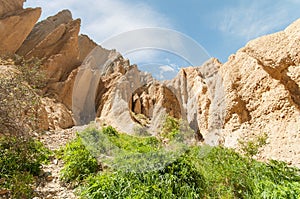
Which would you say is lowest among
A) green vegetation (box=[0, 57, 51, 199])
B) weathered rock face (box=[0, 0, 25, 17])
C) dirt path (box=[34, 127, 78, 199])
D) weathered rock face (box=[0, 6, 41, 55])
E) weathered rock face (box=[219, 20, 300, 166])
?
dirt path (box=[34, 127, 78, 199])

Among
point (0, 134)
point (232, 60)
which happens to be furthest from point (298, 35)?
point (0, 134)

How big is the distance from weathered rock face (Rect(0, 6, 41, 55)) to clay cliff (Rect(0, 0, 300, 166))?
5 cm

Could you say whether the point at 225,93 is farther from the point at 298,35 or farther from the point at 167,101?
the point at 167,101

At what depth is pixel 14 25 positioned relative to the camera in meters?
12.9

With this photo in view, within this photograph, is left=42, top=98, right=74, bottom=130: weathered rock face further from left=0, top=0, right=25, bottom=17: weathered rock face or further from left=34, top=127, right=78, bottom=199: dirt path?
left=0, top=0, right=25, bottom=17: weathered rock face

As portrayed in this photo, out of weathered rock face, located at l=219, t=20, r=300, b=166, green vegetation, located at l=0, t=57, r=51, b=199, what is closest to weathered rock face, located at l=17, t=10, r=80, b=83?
green vegetation, located at l=0, t=57, r=51, b=199

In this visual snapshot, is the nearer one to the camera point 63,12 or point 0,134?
point 0,134

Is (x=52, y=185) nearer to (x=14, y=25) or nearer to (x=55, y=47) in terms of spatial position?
(x=14, y=25)

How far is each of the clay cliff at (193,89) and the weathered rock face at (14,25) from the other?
49 mm

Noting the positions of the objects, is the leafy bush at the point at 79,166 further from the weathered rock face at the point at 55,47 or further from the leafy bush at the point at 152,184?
the weathered rock face at the point at 55,47

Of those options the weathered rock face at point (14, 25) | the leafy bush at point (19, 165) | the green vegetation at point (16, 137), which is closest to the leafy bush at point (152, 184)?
the leafy bush at point (19, 165)

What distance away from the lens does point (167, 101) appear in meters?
14.1

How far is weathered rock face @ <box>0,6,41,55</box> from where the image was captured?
1232cm

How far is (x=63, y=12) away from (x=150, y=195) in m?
17.1
